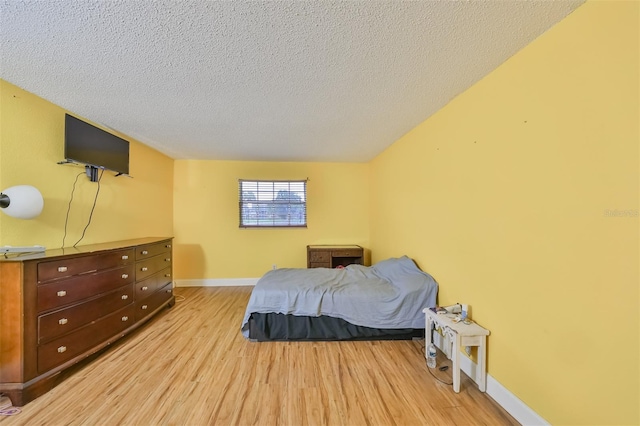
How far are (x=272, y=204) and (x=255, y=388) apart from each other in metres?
3.07

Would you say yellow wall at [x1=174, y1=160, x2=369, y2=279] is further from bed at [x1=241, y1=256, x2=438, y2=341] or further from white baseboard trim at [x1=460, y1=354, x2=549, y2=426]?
white baseboard trim at [x1=460, y1=354, x2=549, y2=426]

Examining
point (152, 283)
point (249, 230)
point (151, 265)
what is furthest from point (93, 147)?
point (249, 230)

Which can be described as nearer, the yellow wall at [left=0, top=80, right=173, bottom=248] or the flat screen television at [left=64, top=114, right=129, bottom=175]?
the yellow wall at [left=0, top=80, right=173, bottom=248]

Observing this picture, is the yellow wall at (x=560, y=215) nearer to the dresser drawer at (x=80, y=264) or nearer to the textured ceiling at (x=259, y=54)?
the textured ceiling at (x=259, y=54)

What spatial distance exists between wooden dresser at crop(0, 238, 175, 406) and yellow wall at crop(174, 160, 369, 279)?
1.73 metres

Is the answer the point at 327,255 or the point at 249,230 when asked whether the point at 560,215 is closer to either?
the point at 327,255

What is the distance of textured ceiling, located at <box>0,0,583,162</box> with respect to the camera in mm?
1148

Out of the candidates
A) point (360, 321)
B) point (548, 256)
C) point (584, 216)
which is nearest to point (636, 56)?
point (584, 216)

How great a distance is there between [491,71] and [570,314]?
159cm

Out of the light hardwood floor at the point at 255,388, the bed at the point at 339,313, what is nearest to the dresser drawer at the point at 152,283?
the light hardwood floor at the point at 255,388

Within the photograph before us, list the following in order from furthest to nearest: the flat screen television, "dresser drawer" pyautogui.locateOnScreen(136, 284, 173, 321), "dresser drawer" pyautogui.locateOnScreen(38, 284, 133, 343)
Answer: "dresser drawer" pyautogui.locateOnScreen(136, 284, 173, 321) → the flat screen television → "dresser drawer" pyautogui.locateOnScreen(38, 284, 133, 343)

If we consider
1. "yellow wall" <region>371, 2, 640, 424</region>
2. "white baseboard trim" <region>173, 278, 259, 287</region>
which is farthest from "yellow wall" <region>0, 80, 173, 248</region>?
"yellow wall" <region>371, 2, 640, 424</region>

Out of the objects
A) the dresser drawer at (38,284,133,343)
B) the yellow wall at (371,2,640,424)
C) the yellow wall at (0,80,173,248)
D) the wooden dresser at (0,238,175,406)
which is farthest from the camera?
the yellow wall at (0,80,173,248)

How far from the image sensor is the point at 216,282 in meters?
4.25
